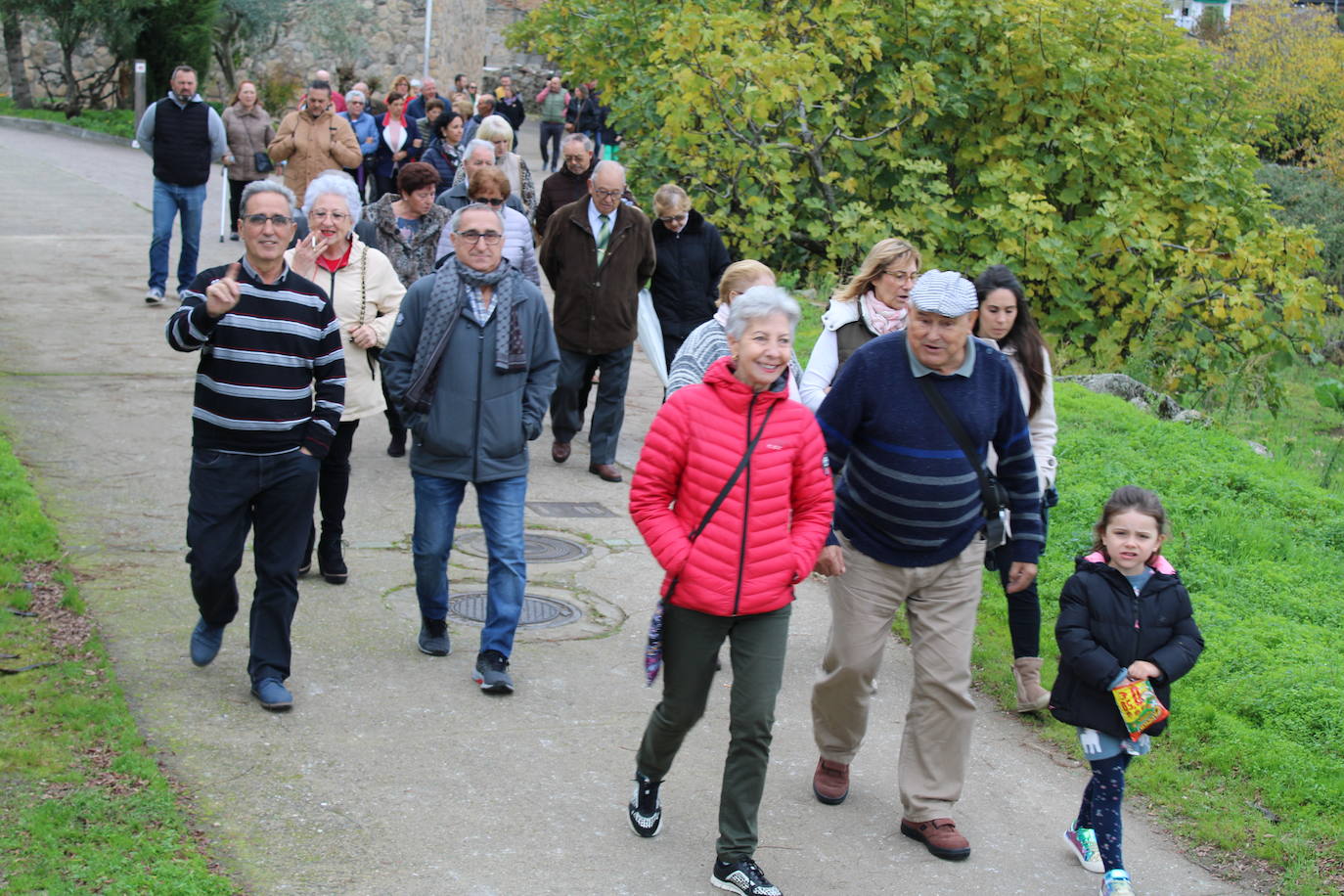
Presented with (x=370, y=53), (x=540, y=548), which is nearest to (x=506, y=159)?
(x=540, y=548)

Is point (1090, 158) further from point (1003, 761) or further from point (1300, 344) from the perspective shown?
point (1003, 761)

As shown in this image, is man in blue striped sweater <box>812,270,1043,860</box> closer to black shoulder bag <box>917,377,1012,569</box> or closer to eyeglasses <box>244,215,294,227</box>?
black shoulder bag <box>917,377,1012,569</box>

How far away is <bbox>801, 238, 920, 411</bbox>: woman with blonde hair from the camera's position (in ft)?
19.0

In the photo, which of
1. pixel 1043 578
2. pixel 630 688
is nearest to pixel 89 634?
pixel 630 688

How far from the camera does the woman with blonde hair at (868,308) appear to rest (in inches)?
229

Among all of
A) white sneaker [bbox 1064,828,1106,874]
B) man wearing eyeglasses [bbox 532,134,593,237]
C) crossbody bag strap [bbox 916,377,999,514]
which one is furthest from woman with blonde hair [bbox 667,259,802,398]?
man wearing eyeglasses [bbox 532,134,593,237]

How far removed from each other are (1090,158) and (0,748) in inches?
464

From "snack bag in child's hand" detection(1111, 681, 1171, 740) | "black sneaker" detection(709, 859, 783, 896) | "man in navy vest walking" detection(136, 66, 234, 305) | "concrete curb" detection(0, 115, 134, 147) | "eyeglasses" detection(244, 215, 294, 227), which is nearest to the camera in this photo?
"black sneaker" detection(709, 859, 783, 896)

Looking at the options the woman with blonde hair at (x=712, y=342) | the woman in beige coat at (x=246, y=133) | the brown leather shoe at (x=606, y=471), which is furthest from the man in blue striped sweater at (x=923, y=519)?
the woman in beige coat at (x=246, y=133)

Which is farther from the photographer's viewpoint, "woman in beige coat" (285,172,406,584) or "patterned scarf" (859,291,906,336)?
"woman in beige coat" (285,172,406,584)

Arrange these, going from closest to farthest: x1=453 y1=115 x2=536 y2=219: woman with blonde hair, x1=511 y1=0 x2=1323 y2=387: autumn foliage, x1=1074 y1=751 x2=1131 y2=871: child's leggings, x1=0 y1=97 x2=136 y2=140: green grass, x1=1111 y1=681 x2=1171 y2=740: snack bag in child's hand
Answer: x1=1111 y1=681 x2=1171 y2=740: snack bag in child's hand < x1=1074 y1=751 x2=1131 y2=871: child's leggings < x1=453 y1=115 x2=536 y2=219: woman with blonde hair < x1=511 y1=0 x2=1323 y2=387: autumn foliage < x1=0 y1=97 x2=136 y2=140: green grass

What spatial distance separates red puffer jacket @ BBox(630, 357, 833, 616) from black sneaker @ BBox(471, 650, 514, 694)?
1.52m

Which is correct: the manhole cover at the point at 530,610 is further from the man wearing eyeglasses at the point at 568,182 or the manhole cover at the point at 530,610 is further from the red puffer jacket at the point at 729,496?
the man wearing eyeglasses at the point at 568,182

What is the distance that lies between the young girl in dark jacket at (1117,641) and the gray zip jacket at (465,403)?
2.38 meters
